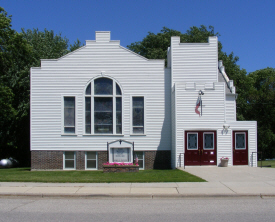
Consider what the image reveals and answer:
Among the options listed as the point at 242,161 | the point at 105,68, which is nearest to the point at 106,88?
the point at 105,68

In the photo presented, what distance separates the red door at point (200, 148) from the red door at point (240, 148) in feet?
4.54

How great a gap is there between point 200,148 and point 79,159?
8668mm

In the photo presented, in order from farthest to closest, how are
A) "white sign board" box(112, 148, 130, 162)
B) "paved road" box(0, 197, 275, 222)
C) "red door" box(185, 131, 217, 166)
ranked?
1. "white sign board" box(112, 148, 130, 162)
2. "red door" box(185, 131, 217, 166)
3. "paved road" box(0, 197, 275, 222)

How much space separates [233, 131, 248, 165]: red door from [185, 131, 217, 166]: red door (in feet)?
4.54

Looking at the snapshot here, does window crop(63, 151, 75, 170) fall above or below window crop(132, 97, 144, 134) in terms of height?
below

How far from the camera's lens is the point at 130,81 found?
25594mm

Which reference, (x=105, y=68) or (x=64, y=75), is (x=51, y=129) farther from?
(x=105, y=68)

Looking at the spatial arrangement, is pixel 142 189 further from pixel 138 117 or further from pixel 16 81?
pixel 16 81

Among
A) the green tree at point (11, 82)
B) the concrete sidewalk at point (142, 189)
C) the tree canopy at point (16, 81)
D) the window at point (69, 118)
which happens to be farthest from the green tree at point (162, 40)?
the concrete sidewalk at point (142, 189)

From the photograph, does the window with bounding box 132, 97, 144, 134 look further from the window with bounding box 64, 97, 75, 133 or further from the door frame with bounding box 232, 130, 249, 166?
the door frame with bounding box 232, 130, 249, 166

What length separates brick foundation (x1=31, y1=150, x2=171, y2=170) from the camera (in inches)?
999

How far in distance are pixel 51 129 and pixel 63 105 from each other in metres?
1.93

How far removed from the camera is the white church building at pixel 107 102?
2534 cm

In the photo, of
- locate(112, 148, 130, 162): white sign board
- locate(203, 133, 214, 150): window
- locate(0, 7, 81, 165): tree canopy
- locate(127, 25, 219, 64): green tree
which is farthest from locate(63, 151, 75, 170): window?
locate(127, 25, 219, 64): green tree
